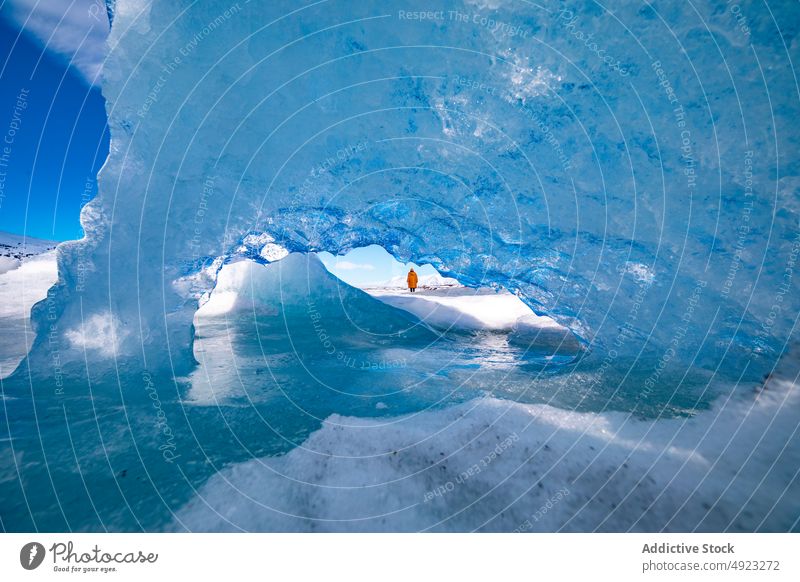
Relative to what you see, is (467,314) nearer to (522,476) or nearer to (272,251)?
(272,251)

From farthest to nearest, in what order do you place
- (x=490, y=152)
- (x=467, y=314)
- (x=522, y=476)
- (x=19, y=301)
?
(x=467, y=314)
(x=19, y=301)
(x=490, y=152)
(x=522, y=476)

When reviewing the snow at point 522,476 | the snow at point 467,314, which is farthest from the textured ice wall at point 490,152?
the snow at point 467,314

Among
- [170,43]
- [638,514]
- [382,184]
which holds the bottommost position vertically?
[638,514]

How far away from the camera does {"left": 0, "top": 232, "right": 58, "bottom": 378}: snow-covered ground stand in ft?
27.7

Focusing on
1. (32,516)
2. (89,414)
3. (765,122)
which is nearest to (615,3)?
(765,122)

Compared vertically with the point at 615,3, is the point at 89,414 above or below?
below

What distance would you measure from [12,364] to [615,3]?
14300 mm

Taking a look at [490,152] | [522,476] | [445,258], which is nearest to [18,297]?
[445,258]

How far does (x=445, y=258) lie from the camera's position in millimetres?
9492

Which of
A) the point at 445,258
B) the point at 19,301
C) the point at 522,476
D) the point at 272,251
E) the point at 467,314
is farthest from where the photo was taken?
the point at 467,314

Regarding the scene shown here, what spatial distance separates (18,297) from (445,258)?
55.7 ft

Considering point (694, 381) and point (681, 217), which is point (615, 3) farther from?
point (694, 381)

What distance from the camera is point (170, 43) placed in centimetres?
688

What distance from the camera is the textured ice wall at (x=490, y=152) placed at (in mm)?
5754
